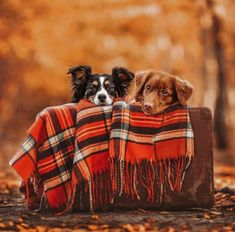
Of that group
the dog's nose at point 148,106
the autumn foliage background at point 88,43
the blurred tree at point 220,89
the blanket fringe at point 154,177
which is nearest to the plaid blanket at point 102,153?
the blanket fringe at point 154,177

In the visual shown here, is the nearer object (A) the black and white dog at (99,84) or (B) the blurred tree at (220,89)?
(A) the black and white dog at (99,84)

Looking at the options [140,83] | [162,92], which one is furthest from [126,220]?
[140,83]

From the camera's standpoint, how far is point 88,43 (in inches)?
882

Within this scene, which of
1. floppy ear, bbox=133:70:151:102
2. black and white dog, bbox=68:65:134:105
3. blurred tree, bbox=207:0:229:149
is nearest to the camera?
floppy ear, bbox=133:70:151:102

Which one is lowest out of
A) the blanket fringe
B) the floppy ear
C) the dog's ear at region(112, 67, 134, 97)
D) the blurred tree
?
the blanket fringe

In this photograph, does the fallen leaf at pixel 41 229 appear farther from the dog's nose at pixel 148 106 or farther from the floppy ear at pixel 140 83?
the floppy ear at pixel 140 83

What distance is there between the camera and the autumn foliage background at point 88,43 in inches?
665

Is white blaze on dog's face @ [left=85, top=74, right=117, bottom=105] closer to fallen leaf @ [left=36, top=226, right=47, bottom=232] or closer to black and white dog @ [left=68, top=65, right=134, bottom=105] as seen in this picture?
black and white dog @ [left=68, top=65, right=134, bottom=105]

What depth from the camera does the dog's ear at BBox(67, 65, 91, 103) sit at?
24.6 feet

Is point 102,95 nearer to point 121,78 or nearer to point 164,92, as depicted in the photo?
point 121,78

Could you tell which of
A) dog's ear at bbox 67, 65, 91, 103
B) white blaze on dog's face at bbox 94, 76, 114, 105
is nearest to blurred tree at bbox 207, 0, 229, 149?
dog's ear at bbox 67, 65, 91, 103

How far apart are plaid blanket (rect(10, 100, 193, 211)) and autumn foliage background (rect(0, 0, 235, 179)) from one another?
608 cm

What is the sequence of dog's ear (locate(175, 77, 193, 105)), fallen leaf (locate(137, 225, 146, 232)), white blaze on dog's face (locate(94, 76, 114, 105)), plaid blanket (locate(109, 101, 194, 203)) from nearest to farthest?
1. fallen leaf (locate(137, 225, 146, 232))
2. plaid blanket (locate(109, 101, 194, 203))
3. dog's ear (locate(175, 77, 193, 105))
4. white blaze on dog's face (locate(94, 76, 114, 105))

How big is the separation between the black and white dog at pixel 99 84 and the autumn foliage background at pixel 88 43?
5280mm
